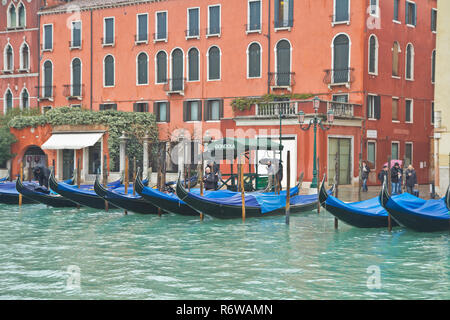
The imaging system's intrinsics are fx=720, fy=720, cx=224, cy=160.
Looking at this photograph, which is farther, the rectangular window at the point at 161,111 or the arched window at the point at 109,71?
the arched window at the point at 109,71

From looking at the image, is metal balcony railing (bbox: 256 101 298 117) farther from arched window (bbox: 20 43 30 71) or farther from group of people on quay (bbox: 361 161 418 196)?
arched window (bbox: 20 43 30 71)

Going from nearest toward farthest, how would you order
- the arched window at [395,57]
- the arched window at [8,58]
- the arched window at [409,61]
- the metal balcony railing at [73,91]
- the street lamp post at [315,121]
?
the street lamp post at [315,121], the arched window at [395,57], the arched window at [409,61], the metal balcony railing at [73,91], the arched window at [8,58]

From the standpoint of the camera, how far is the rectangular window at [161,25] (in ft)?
89.3

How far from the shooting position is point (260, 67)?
25.2 metres

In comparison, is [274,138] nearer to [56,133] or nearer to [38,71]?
[56,133]

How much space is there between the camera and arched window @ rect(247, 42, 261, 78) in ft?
82.8

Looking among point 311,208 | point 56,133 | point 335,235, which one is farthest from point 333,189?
point 56,133

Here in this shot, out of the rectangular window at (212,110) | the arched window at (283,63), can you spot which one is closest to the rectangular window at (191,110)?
the rectangular window at (212,110)

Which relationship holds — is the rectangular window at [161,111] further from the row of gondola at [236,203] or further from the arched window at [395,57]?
the arched window at [395,57]

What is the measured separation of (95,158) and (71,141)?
3.95 ft

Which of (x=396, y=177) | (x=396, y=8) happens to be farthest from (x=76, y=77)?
(x=396, y=177)

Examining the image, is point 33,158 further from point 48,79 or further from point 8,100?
point 8,100

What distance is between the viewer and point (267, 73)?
2497cm

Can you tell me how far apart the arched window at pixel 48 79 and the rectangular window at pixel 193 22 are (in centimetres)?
663
